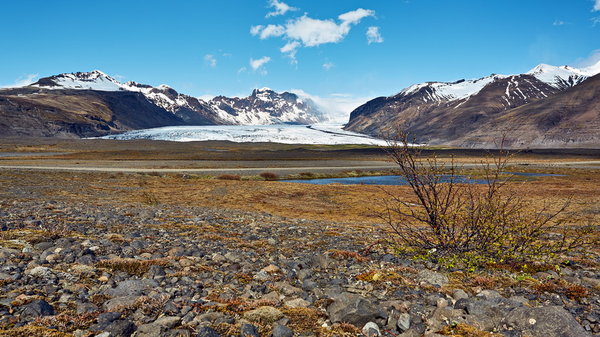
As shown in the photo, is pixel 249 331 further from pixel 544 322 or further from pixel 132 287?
pixel 544 322

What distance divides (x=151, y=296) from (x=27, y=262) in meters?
3.80

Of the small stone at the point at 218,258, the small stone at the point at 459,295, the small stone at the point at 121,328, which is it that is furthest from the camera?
the small stone at the point at 218,258

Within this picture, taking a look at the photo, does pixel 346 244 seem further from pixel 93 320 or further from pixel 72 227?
pixel 72 227

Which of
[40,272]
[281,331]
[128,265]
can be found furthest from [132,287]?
[281,331]

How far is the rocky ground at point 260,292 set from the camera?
5766 mm

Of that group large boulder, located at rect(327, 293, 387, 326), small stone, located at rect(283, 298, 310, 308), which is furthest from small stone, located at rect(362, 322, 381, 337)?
small stone, located at rect(283, 298, 310, 308)

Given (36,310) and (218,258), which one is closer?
(36,310)

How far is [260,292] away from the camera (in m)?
7.54

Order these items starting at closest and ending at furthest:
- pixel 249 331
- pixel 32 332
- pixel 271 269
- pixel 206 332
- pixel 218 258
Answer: pixel 32 332, pixel 206 332, pixel 249 331, pixel 271 269, pixel 218 258

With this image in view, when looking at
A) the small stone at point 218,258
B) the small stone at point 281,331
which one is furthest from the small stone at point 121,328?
the small stone at point 218,258

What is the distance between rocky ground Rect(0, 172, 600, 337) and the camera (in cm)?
577

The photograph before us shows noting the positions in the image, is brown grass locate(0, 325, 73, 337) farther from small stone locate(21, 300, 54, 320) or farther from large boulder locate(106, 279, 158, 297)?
large boulder locate(106, 279, 158, 297)

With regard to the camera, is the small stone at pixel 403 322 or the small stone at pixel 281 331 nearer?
the small stone at pixel 281 331

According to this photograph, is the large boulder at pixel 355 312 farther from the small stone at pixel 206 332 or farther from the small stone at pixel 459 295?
the small stone at pixel 206 332
